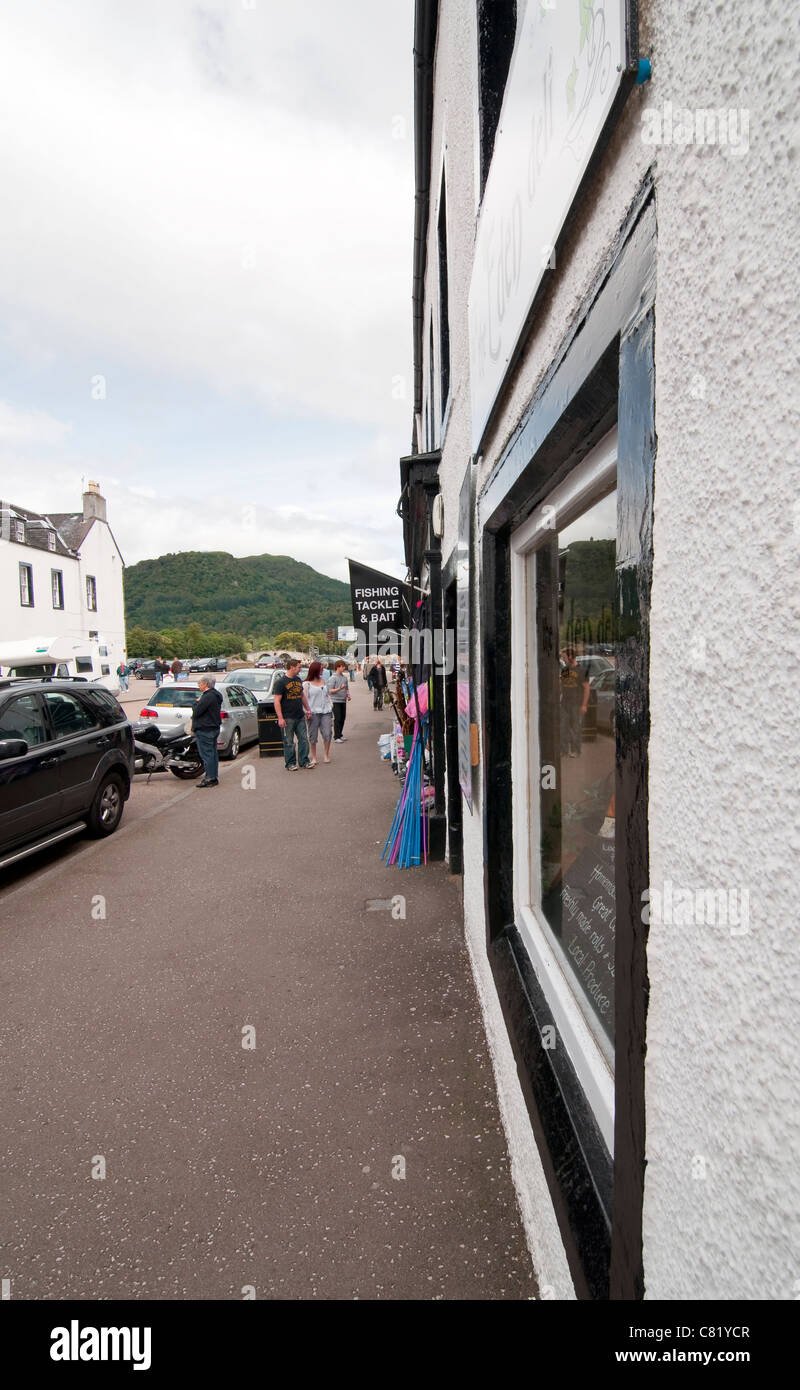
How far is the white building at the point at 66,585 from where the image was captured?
29.3 m

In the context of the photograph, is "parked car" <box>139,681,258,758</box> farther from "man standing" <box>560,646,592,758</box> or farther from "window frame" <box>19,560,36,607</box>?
"window frame" <box>19,560,36,607</box>

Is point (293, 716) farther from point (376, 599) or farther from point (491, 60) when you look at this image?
point (491, 60)

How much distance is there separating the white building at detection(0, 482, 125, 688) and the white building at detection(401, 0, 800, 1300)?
868 inches

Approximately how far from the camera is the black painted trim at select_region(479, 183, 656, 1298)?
113 cm

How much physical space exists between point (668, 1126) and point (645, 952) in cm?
25

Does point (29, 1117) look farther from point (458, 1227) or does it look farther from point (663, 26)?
point (663, 26)

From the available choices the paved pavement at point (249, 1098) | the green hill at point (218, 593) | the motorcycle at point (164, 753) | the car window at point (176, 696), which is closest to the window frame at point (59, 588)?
the car window at point (176, 696)

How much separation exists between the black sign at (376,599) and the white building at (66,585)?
14.7m

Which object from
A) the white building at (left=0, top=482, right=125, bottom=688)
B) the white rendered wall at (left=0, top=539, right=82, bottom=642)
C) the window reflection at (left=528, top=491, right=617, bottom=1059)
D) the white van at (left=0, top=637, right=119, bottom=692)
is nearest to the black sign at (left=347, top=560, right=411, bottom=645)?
the window reflection at (left=528, top=491, right=617, bottom=1059)

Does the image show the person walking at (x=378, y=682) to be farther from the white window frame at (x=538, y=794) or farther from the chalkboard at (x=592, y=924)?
the chalkboard at (x=592, y=924)

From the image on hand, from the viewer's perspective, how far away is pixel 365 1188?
256cm

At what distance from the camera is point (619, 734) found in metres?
1.27

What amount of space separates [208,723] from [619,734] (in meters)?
9.59
